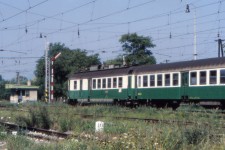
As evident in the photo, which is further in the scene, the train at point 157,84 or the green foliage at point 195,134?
the train at point 157,84

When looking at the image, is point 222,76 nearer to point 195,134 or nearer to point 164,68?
point 164,68

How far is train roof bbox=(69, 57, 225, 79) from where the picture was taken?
25.5 metres

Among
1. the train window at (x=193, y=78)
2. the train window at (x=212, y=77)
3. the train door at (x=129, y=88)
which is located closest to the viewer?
the train window at (x=212, y=77)

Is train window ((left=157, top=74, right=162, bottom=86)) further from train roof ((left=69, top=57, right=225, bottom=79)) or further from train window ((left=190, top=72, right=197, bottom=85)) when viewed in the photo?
train window ((left=190, top=72, right=197, bottom=85))

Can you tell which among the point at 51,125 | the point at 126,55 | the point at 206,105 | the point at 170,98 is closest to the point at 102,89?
the point at 170,98

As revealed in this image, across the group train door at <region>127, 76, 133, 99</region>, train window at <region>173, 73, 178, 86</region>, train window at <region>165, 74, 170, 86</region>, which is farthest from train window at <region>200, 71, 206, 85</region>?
train door at <region>127, 76, 133, 99</region>

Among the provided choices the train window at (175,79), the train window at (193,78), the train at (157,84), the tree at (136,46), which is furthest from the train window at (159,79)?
the tree at (136,46)

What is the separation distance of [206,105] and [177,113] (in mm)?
3729

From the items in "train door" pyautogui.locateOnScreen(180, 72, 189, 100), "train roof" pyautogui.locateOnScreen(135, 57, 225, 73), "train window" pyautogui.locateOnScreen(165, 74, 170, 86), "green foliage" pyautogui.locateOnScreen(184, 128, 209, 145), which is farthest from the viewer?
"train window" pyautogui.locateOnScreen(165, 74, 170, 86)

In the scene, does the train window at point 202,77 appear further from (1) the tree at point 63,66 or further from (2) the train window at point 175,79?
(1) the tree at point 63,66

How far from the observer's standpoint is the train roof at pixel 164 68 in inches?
1002

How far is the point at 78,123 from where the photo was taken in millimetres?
17578

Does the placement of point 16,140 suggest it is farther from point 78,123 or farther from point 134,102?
point 134,102

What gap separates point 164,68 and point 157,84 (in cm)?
118
